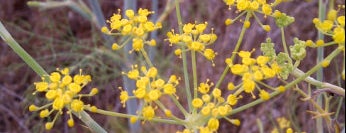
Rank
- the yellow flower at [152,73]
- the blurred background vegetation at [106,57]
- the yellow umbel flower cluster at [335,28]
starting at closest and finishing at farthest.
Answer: the yellow umbel flower cluster at [335,28]
the yellow flower at [152,73]
the blurred background vegetation at [106,57]

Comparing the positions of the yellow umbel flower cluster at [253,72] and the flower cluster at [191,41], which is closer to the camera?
the yellow umbel flower cluster at [253,72]

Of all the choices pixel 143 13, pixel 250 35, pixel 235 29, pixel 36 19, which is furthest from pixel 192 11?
pixel 143 13

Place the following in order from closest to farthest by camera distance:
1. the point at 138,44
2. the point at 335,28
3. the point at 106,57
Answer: the point at 335,28 → the point at 138,44 → the point at 106,57

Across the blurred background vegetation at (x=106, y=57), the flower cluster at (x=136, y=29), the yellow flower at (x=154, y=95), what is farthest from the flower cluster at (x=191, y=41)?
the blurred background vegetation at (x=106, y=57)

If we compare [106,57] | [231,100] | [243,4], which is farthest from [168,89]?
[106,57]

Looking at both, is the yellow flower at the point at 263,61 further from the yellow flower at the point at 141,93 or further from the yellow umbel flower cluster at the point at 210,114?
the yellow flower at the point at 141,93

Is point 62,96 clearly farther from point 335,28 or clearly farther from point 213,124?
point 335,28

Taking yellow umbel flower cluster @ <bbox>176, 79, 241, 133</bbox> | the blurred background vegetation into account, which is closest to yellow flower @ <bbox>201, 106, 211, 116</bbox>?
yellow umbel flower cluster @ <bbox>176, 79, 241, 133</bbox>

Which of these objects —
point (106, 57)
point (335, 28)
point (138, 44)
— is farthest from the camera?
point (106, 57)
